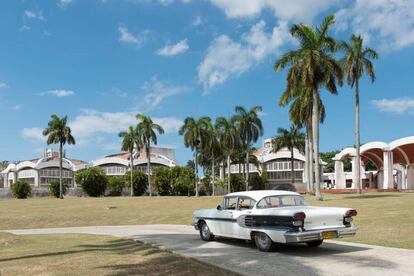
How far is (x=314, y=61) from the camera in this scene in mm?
37094

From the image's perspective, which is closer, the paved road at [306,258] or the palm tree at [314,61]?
the paved road at [306,258]

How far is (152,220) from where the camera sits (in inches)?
1090

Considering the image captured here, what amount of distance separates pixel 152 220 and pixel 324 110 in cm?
2763

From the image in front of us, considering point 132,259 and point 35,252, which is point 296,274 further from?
point 35,252

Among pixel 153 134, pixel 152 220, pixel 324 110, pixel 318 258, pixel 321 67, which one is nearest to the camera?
pixel 318 258

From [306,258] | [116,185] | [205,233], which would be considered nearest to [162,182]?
[116,185]

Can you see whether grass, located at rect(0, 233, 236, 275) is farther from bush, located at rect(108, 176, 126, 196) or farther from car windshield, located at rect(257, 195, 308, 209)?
bush, located at rect(108, 176, 126, 196)

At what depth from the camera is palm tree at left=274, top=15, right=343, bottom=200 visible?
37281 millimetres

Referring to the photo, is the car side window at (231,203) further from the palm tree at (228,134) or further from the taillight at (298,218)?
the palm tree at (228,134)

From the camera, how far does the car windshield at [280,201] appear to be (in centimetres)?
1190

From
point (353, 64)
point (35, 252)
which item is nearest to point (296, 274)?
point (35, 252)

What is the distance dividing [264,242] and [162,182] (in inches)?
2638

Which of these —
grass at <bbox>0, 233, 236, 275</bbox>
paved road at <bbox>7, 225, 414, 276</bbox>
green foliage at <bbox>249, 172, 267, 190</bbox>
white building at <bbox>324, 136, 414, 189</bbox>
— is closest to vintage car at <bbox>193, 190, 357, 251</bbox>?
paved road at <bbox>7, 225, 414, 276</bbox>

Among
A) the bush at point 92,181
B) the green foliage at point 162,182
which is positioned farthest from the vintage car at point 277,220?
the bush at point 92,181
